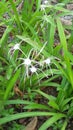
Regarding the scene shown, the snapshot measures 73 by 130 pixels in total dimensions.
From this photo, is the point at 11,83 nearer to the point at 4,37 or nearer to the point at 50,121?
the point at 50,121

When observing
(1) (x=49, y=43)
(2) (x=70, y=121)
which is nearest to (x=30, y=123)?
(2) (x=70, y=121)

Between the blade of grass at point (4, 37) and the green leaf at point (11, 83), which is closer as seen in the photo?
the green leaf at point (11, 83)

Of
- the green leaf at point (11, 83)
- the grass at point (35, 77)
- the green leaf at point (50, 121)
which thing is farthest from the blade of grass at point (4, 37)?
the green leaf at point (50, 121)

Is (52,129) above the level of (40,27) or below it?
below

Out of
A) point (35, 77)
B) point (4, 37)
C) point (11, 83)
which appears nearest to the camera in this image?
point (11, 83)

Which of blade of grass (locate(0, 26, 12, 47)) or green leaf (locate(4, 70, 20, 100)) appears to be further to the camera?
blade of grass (locate(0, 26, 12, 47))

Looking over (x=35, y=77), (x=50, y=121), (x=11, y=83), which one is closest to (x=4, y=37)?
(x=35, y=77)

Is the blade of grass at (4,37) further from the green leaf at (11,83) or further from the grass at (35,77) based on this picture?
the green leaf at (11,83)

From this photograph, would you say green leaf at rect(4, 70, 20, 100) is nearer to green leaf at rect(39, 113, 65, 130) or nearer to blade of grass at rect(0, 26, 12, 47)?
green leaf at rect(39, 113, 65, 130)

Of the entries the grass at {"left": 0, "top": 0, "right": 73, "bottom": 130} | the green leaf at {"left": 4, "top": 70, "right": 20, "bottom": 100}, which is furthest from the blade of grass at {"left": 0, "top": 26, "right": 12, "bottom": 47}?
the green leaf at {"left": 4, "top": 70, "right": 20, "bottom": 100}

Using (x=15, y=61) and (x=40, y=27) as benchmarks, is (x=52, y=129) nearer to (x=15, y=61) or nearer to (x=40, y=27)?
(x=15, y=61)

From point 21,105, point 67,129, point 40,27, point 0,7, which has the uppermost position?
point 0,7
